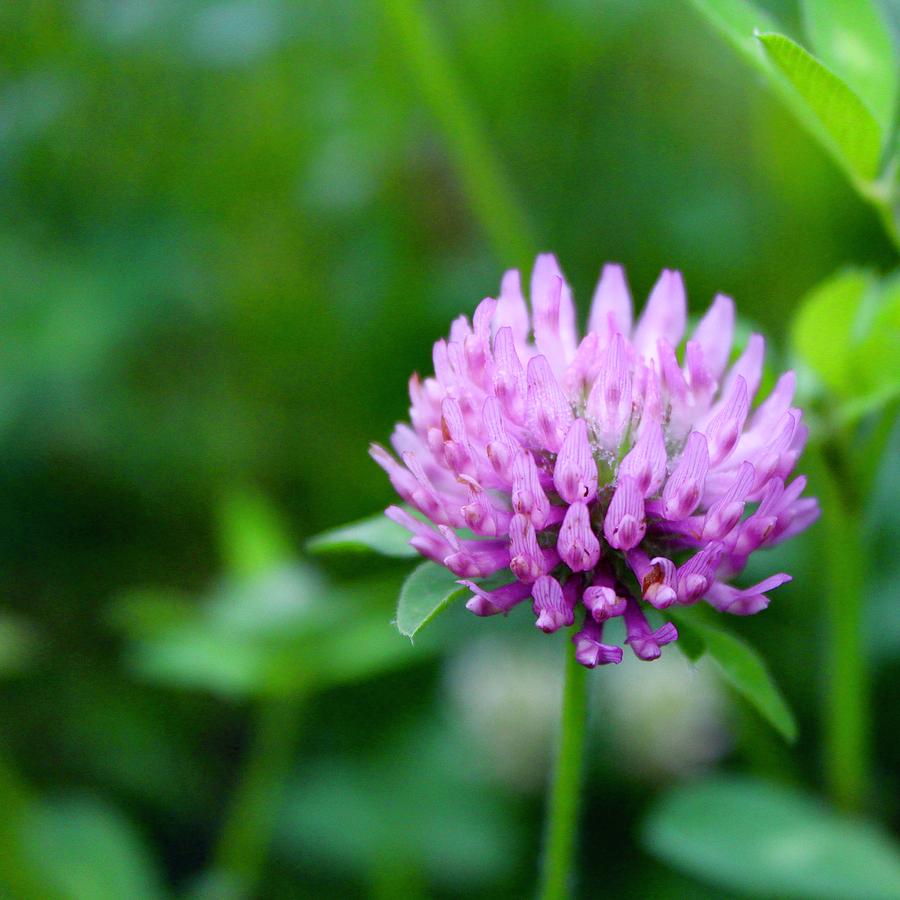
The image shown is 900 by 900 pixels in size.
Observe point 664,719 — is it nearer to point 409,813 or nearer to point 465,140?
point 409,813

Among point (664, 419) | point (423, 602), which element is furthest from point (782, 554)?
point (423, 602)

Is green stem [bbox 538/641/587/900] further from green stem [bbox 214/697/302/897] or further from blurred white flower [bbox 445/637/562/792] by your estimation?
blurred white flower [bbox 445/637/562/792]

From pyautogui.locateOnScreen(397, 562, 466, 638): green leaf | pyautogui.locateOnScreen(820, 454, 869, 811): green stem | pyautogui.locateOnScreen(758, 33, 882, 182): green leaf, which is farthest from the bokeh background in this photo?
pyautogui.locateOnScreen(758, 33, 882, 182): green leaf

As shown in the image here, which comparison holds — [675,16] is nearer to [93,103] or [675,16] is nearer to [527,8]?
[527,8]

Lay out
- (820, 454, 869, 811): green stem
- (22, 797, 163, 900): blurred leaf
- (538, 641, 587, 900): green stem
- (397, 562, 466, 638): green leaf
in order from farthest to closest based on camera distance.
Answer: (22, 797, 163, 900): blurred leaf, (820, 454, 869, 811): green stem, (538, 641, 587, 900): green stem, (397, 562, 466, 638): green leaf

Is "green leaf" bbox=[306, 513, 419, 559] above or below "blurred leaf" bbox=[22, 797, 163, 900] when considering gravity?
above

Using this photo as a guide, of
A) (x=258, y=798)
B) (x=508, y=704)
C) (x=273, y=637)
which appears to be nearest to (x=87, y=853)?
(x=258, y=798)
